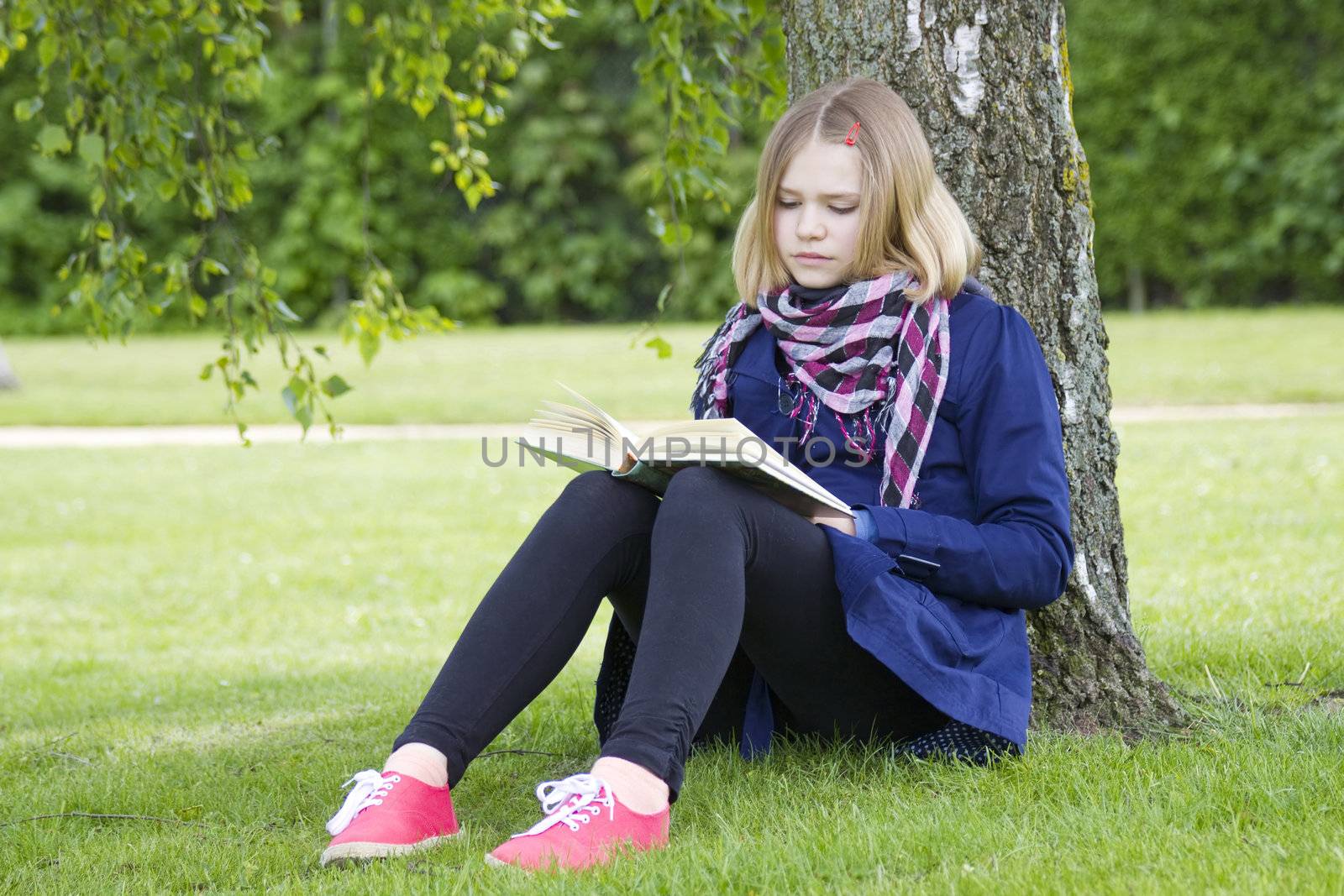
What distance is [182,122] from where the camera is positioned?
11.0ft

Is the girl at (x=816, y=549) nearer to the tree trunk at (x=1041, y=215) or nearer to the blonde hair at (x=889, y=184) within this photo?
the blonde hair at (x=889, y=184)

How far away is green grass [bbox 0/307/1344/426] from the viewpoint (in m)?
9.55

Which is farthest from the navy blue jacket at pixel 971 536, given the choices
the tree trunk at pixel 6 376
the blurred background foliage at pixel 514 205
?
the blurred background foliage at pixel 514 205

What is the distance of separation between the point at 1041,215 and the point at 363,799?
1.53m

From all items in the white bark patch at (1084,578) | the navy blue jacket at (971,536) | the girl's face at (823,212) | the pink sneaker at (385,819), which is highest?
the girl's face at (823,212)

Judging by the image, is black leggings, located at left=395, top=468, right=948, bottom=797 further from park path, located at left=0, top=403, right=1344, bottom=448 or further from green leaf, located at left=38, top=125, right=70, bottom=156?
park path, located at left=0, top=403, right=1344, bottom=448

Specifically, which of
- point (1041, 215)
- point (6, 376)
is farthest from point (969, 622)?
point (6, 376)

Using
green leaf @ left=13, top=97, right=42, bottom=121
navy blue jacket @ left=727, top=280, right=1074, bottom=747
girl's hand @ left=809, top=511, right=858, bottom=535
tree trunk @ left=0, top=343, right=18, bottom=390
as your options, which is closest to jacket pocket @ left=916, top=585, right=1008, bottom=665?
navy blue jacket @ left=727, top=280, right=1074, bottom=747

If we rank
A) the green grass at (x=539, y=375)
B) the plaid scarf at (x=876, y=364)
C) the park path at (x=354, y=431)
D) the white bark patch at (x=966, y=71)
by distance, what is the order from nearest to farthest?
the plaid scarf at (x=876, y=364) < the white bark patch at (x=966, y=71) < the park path at (x=354, y=431) < the green grass at (x=539, y=375)

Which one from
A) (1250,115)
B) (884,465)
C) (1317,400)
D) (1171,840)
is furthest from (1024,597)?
(1250,115)

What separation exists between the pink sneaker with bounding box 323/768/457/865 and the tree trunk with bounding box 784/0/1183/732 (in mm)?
1126

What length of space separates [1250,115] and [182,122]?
12.6 meters

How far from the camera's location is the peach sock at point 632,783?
1845mm

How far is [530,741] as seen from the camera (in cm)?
274
